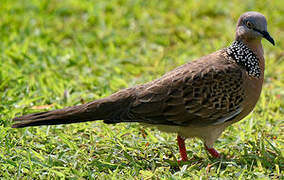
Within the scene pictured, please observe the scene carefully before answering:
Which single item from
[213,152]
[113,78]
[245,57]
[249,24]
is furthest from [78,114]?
[113,78]

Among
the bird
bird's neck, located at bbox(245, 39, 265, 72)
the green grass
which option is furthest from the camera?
bird's neck, located at bbox(245, 39, 265, 72)

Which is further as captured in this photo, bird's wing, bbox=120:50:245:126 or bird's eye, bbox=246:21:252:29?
bird's eye, bbox=246:21:252:29

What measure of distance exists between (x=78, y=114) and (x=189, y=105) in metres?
1.04

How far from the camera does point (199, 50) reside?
770 centimetres

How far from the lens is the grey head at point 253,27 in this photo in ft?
16.1

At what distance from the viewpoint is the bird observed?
15.7 feet

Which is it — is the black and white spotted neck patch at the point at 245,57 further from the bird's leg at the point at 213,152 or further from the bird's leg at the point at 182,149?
the bird's leg at the point at 182,149

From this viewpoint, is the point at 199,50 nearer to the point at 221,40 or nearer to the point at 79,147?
the point at 221,40

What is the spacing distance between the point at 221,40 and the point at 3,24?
11.0 feet

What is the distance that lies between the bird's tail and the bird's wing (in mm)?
151

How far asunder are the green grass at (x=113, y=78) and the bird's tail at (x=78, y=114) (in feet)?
0.90

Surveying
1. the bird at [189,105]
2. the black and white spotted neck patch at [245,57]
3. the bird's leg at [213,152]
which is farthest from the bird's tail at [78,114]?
the black and white spotted neck patch at [245,57]

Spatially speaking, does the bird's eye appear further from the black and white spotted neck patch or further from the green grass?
the green grass

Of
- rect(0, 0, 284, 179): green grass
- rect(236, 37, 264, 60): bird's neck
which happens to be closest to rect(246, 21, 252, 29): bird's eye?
rect(236, 37, 264, 60): bird's neck
